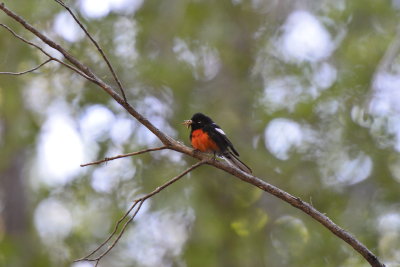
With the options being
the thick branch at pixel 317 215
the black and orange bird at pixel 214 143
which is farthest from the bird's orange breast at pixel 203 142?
the thick branch at pixel 317 215

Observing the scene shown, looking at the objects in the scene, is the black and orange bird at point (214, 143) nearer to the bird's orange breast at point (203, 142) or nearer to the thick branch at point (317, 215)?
the bird's orange breast at point (203, 142)

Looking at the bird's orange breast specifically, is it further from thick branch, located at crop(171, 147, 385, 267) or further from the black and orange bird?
thick branch, located at crop(171, 147, 385, 267)

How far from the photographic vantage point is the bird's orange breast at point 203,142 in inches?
167

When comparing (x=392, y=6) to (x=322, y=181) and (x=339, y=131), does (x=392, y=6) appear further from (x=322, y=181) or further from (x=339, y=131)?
(x=322, y=181)

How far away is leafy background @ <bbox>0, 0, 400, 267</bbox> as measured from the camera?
6020 mm

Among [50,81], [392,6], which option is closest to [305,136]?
[392,6]

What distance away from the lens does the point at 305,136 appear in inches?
260

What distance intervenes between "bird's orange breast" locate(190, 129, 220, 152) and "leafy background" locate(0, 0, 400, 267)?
1.59 metres

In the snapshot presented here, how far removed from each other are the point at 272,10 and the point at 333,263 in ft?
12.7

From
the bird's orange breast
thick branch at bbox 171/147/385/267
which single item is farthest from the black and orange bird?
thick branch at bbox 171/147/385/267

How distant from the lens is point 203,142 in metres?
4.25

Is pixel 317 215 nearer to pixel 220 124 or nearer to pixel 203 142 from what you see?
pixel 203 142

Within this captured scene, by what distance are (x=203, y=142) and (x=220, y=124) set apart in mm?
2146

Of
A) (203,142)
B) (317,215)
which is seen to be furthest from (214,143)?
(317,215)
